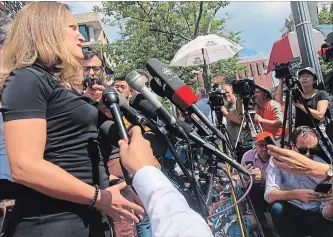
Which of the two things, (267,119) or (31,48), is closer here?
(31,48)

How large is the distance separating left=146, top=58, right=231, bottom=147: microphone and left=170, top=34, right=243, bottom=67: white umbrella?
23.3 ft

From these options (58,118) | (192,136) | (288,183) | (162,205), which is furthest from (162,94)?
(288,183)

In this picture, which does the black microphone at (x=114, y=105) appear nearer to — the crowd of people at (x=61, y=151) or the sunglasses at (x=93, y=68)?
the crowd of people at (x=61, y=151)

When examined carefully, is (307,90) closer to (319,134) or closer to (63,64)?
(319,134)

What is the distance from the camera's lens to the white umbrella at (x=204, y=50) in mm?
8812

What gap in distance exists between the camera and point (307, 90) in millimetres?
4633

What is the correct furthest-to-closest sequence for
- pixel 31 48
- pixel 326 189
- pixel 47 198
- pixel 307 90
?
pixel 307 90 → pixel 326 189 → pixel 31 48 → pixel 47 198

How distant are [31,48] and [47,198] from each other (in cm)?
57

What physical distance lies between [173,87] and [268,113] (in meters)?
3.68

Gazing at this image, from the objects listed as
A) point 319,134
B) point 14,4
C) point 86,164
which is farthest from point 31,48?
point 14,4

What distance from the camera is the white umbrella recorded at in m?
8.81

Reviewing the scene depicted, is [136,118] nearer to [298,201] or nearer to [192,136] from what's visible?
[192,136]

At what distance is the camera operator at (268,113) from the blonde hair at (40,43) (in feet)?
11.0

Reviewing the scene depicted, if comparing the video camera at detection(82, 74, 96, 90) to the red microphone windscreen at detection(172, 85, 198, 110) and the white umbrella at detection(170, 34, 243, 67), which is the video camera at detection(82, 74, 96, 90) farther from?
the white umbrella at detection(170, 34, 243, 67)
